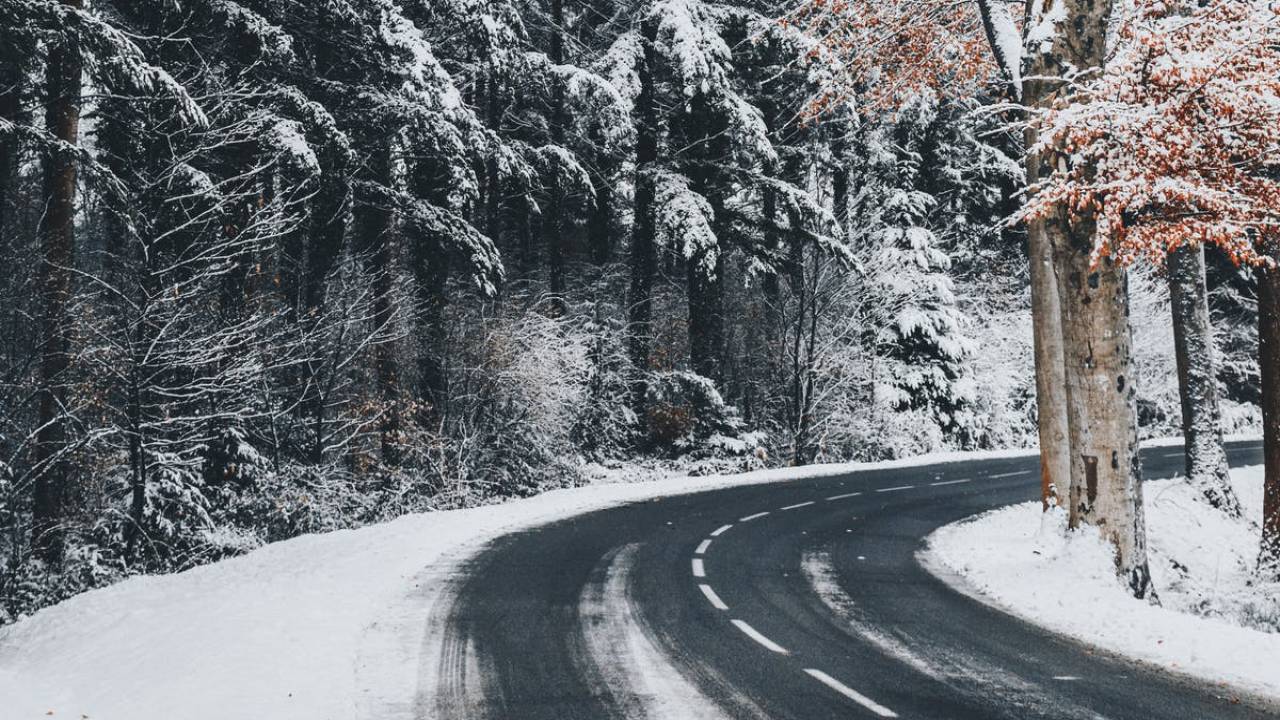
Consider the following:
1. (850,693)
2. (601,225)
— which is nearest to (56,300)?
(850,693)

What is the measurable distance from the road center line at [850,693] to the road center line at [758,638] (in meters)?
0.57

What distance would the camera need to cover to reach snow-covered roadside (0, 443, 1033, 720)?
611cm

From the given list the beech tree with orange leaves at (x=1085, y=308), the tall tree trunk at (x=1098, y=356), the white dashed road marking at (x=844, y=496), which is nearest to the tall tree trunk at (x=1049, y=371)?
the beech tree with orange leaves at (x=1085, y=308)

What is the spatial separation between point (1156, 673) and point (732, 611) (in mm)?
3853

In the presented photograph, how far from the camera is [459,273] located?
22.5 metres

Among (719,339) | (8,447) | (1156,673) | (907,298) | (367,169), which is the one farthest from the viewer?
(907,298)

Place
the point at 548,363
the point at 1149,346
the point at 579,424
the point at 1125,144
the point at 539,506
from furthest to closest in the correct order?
1. the point at 1149,346
2. the point at 579,424
3. the point at 548,363
4. the point at 539,506
5. the point at 1125,144

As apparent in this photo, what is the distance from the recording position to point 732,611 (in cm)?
906

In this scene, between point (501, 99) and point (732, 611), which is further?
point (501, 99)

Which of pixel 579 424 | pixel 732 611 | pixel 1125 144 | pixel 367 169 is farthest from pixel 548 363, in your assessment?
pixel 1125 144

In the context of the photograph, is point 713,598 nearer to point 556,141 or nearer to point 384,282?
point 384,282

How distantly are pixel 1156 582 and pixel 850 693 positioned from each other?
28.1 ft

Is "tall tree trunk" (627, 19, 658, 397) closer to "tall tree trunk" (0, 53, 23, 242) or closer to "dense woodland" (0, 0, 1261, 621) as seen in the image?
"dense woodland" (0, 0, 1261, 621)

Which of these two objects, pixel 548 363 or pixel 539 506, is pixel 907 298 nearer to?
pixel 548 363
